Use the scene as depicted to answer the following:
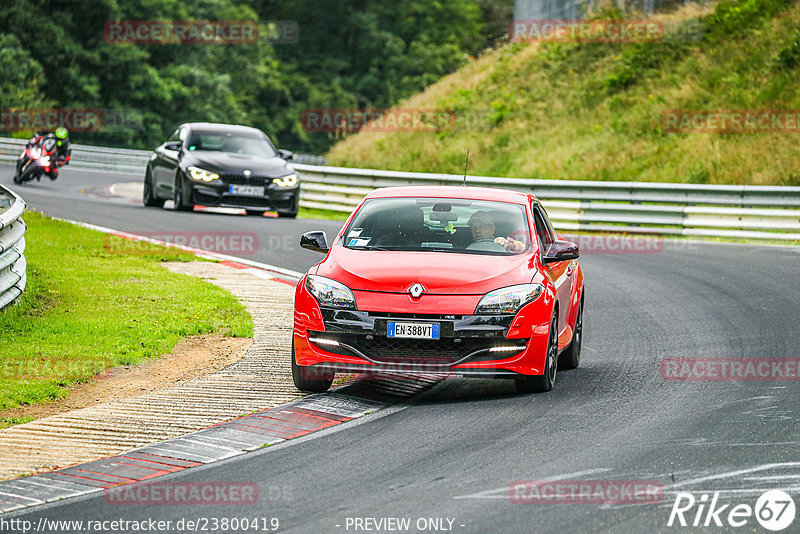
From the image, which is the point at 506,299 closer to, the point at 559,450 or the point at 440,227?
the point at 440,227

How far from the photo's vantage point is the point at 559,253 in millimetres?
9898

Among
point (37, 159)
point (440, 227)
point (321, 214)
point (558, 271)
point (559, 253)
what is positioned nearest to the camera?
point (559, 253)

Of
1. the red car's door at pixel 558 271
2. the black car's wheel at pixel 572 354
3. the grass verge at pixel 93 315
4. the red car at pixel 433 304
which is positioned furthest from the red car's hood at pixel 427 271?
the grass verge at pixel 93 315

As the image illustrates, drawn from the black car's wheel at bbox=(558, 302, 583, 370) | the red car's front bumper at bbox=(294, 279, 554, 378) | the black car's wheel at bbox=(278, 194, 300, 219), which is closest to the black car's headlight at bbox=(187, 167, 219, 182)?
the black car's wheel at bbox=(278, 194, 300, 219)

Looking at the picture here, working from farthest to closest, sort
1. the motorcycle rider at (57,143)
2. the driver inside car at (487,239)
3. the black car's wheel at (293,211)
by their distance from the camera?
the motorcycle rider at (57,143) < the black car's wheel at (293,211) < the driver inside car at (487,239)

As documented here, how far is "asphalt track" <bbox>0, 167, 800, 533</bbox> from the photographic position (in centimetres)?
615

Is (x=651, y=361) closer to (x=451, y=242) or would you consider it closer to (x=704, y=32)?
(x=451, y=242)

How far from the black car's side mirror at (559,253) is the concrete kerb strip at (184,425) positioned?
1343 millimetres

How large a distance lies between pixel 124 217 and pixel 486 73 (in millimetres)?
22859

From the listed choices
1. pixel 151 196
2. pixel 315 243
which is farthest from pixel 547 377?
pixel 151 196

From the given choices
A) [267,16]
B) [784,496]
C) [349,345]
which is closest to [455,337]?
[349,345]

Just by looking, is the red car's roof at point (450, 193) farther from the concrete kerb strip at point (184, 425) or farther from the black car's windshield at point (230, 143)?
the black car's windshield at point (230, 143)

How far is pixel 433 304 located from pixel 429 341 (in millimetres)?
270

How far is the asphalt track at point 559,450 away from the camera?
615 cm
